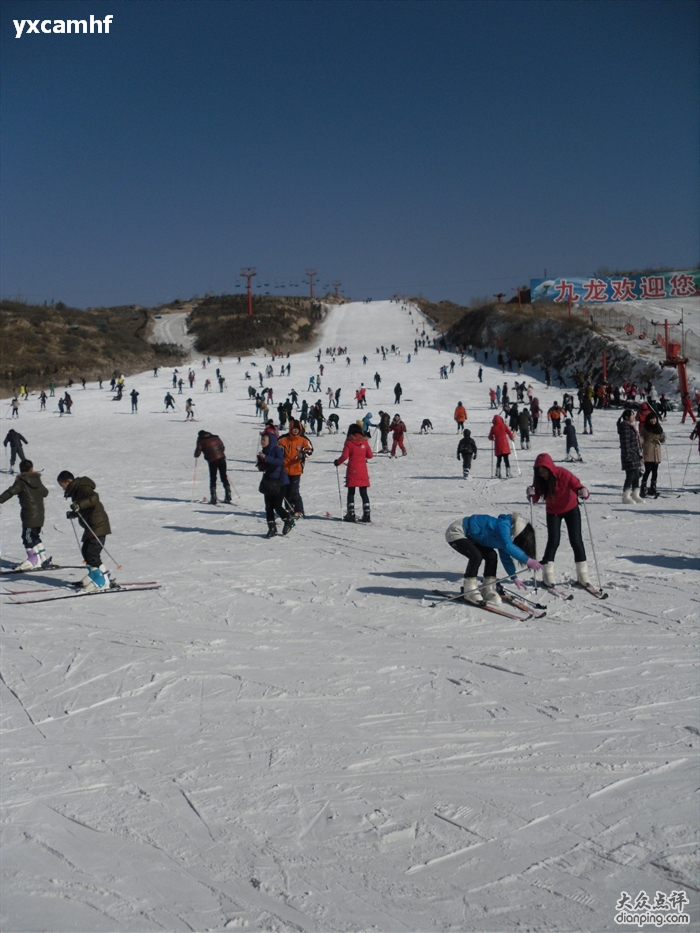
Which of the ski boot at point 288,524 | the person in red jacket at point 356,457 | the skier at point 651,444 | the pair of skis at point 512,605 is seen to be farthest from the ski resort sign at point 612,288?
the pair of skis at point 512,605

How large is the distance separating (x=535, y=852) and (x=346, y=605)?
4312 millimetres

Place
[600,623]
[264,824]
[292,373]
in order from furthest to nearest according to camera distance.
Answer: [292,373] < [600,623] < [264,824]

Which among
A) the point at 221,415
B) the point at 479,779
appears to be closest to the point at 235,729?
the point at 479,779

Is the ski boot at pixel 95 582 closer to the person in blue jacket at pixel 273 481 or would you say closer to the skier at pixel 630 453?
the person in blue jacket at pixel 273 481

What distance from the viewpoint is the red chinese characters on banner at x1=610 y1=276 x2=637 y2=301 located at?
52719 mm

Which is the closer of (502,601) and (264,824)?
(264,824)

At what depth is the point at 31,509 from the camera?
30.9 ft

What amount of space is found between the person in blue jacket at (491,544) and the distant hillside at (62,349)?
49572 millimetres

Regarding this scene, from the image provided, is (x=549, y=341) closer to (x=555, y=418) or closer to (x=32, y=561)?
(x=555, y=418)

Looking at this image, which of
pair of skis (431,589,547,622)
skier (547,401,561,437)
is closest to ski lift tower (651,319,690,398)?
skier (547,401,561,437)

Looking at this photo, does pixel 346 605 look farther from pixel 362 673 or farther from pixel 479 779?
pixel 479 779

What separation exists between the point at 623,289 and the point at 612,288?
0.74 m

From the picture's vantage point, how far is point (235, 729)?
16.9 ft

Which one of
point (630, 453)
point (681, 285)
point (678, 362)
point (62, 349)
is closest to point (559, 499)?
point (630, 453)
